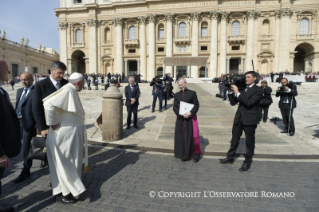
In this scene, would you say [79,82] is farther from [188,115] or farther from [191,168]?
[191,168]

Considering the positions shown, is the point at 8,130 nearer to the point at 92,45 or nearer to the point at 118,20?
the point at 118,20

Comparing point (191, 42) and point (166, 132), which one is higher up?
point (191, 42)

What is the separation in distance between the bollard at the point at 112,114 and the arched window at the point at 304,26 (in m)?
44.1

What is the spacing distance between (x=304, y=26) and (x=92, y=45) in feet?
139

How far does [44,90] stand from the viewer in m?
3.17

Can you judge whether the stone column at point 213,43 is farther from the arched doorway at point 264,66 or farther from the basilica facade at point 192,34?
the arched doorway at point 264,66

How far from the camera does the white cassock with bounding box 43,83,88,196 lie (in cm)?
261

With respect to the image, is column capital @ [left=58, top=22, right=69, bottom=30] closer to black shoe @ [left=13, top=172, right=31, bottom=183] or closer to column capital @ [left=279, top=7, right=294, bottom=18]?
column capital @ [left=279, top=7, right=294, bottom=18]

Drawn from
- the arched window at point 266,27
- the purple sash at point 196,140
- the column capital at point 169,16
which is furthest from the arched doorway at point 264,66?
the purple sash at point 196,140

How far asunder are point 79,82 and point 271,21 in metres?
43.4

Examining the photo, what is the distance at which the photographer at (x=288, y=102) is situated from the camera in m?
6.42

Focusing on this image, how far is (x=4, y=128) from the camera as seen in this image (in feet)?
7.69

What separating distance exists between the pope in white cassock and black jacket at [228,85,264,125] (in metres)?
3.03

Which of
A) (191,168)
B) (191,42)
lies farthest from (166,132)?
(191,42)
